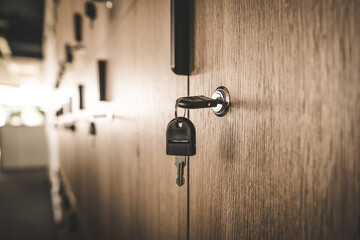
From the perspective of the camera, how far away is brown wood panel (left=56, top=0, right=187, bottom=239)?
726 millimetres

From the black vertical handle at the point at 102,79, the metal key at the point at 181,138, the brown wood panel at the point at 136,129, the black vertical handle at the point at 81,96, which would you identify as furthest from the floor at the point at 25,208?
the metal key at the point at 181,138

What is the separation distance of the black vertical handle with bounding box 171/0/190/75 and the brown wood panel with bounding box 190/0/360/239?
0.10 feet

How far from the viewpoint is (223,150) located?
0.51 m

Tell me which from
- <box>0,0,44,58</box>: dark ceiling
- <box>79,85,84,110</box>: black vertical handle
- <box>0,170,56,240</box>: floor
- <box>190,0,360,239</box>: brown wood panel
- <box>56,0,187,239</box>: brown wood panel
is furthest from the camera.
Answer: <box>0,0,44,58</box>: dark ceiling

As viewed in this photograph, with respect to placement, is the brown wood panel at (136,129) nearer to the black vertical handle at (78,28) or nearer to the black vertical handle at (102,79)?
the black vertical handle at (102,79)

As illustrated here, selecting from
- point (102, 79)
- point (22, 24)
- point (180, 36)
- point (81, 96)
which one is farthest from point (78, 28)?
point (22, 24)

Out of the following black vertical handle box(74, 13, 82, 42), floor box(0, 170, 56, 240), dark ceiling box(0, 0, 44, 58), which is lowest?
floor box(0, 170, 56, 240)

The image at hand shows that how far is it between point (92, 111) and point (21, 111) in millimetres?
9323

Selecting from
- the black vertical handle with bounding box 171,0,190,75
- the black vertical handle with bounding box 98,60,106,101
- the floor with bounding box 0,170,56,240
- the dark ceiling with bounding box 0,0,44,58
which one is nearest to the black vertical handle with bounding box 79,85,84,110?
the black vertical handle with bounding box 98,60,106,101

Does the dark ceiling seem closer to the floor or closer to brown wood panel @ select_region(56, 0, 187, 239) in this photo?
the floor

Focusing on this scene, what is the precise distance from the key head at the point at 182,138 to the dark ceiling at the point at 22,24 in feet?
21.0

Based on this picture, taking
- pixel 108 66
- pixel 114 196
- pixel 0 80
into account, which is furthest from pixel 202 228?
pixel 0 80

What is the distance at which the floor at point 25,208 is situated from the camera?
11.7 ft

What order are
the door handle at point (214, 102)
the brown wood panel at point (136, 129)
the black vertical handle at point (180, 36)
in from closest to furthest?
the door handle at point (214, 102) → the black vertical handle at point (180, 36) → the brown wood panel at point (136, 129)
